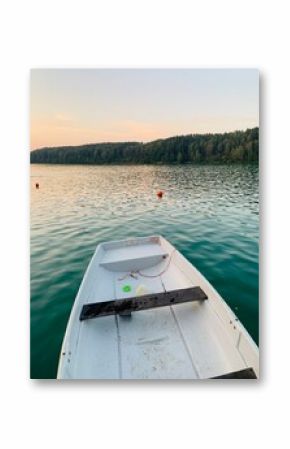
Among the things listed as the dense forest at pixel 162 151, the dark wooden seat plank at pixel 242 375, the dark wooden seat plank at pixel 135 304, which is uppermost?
the dense forest at pixel 162 151

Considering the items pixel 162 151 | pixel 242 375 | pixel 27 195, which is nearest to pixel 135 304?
pixel 242 375

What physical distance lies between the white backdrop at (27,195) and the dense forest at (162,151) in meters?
0.40

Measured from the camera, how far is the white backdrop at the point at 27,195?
6.79ft

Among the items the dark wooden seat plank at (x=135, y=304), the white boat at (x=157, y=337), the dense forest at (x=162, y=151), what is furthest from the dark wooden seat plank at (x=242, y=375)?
the dense forest at (x=162, y=151)

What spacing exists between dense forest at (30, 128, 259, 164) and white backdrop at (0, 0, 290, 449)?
0.40 meters

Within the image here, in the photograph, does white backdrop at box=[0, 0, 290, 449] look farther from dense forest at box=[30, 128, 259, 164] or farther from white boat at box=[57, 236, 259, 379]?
dense forest at box=[30, 128, 259, 164]

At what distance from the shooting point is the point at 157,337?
2.26m

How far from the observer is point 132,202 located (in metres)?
5.05

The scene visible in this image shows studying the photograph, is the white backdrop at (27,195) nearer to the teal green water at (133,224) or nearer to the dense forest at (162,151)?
the teal green water at (133,224)

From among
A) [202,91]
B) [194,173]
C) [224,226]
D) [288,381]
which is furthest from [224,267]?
[202,91]

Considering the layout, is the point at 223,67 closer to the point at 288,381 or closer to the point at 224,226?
the point at 224,226

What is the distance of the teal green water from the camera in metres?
2.54

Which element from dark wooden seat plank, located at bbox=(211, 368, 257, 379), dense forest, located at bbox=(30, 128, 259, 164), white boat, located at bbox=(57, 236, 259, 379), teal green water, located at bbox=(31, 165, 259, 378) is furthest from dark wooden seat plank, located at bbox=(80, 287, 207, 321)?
dense forest, located at bbox=(30, 128, 259, 164)
